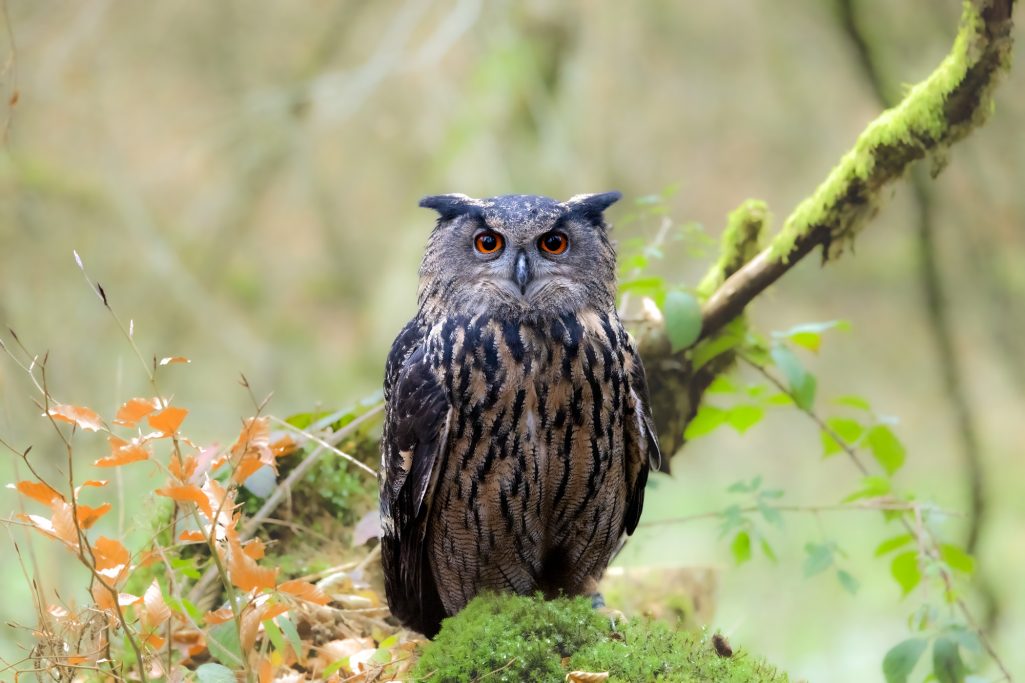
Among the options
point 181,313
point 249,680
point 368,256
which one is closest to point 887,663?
point 249,680

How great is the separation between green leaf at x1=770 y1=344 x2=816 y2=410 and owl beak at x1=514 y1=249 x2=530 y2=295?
2.76 ft

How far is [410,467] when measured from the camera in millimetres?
1921

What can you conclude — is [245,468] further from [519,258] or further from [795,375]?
[795,375]

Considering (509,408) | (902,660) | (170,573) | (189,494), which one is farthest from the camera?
(902,660)

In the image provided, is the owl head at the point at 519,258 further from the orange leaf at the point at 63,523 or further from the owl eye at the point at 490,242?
the orange leaf at the point at 63,523

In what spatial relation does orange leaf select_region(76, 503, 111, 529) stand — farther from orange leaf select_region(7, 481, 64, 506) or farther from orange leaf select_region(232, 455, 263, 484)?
orange leaf select_region(232, 455, 263, 484)

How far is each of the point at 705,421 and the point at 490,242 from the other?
1.02 metres

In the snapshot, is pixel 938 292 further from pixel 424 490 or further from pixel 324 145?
pixel 324 145

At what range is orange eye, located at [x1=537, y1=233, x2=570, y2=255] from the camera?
77.3 inches

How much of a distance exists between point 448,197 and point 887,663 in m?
1.39

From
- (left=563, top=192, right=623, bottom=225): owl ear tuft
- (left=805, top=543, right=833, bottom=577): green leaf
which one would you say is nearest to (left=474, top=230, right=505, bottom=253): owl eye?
(left=563, top=192, right=623, bottom=225): owl ear tuft

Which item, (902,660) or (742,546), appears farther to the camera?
(742,546)

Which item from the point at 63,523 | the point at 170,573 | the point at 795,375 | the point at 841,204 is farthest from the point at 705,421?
the point at 63,523

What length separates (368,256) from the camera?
21.9ft
